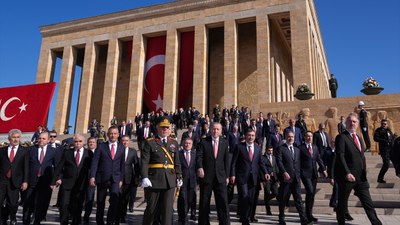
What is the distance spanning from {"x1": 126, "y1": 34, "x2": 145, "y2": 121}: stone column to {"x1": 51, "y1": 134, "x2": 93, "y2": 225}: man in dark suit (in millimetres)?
19101

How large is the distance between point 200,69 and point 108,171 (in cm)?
1872

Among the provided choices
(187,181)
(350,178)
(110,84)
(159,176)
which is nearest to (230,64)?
(110,84)

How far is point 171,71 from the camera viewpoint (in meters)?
24.7

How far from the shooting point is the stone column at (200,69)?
2341cm

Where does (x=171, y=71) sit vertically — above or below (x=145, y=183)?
above

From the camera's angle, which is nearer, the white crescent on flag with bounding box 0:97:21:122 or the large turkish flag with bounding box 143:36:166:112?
the white crescent on flag with bounding box 0:97:21:122

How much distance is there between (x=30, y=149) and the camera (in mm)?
6277

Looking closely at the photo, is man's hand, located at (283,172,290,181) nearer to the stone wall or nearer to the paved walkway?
the paved walkway

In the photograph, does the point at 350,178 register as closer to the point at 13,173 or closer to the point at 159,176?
the point at 159,176

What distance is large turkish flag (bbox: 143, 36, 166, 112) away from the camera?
25469 mm

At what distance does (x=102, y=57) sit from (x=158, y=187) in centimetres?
2944

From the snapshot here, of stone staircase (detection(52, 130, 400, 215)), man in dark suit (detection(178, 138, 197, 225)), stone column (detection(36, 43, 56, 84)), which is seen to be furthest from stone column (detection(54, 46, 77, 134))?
man in dark suit (detection(178, 138, 197, 225))

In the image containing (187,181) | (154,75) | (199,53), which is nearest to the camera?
(187,181)

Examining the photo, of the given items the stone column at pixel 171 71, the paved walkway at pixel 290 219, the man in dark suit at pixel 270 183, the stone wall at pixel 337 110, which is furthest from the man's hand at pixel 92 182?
the stone column at pixel 171 71
